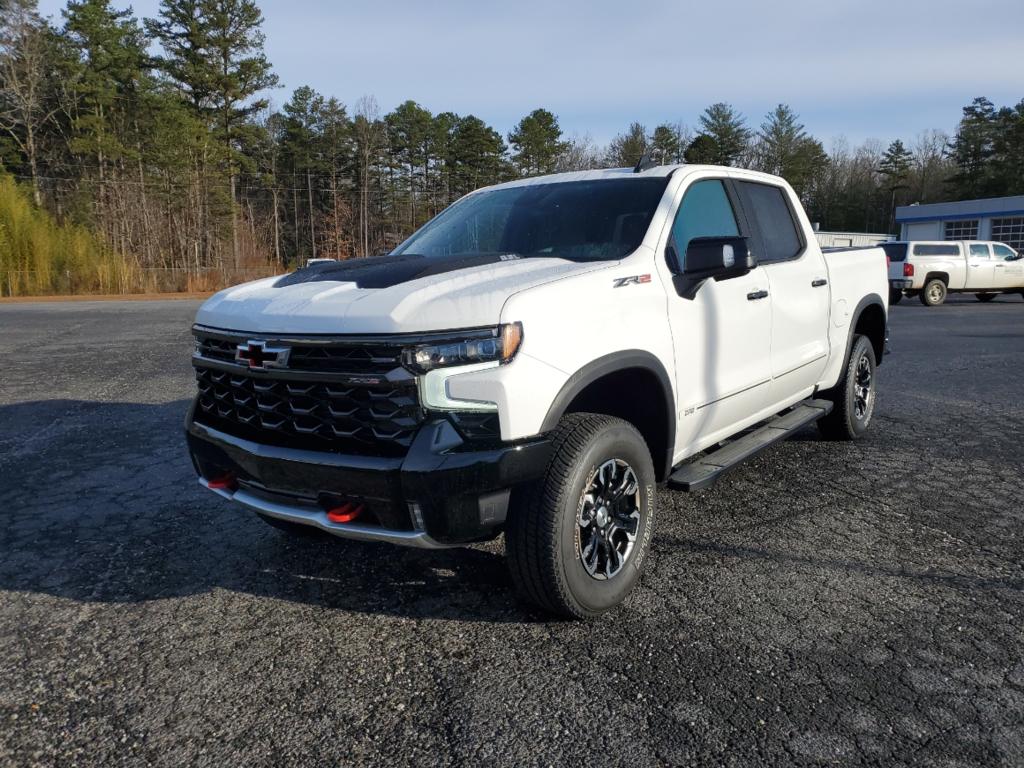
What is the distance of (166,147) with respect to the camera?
45.5m

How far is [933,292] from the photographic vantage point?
73.7ft

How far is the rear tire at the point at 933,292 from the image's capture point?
73.4 ft

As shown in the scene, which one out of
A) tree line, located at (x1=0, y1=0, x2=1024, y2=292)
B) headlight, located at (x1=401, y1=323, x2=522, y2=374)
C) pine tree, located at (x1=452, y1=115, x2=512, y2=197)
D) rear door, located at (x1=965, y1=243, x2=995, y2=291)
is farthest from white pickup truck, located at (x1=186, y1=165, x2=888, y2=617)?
pine tree, located at (x1=452, y1=115, x2=512, y2=197)

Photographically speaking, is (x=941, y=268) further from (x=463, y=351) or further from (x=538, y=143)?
(x=538, y=143)

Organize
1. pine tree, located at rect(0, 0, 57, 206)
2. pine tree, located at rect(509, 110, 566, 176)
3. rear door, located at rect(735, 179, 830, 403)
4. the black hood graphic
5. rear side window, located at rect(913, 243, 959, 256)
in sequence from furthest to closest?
pine tree, located at rect(509, 110, 566, 176)
pine tree, located at rect(0, 0, 57, 206)
rear side window, located at rect(913, 243, 959, 256)
rear door, located at rect(735, 179, 830, 403)
the black hood graphic

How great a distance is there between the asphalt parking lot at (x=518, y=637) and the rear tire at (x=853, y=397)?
0.52 m

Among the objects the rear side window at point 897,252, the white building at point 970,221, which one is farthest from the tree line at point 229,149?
the rear side window at point 897,252

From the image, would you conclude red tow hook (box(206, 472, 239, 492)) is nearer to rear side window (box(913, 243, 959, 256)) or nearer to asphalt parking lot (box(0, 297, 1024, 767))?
asphalt parking lot (box(0, 297, 1024, 767))

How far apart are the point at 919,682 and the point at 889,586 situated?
0.84m

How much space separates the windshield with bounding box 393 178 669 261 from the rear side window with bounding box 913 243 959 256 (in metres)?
21.1

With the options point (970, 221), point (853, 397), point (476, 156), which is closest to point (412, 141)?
point (476, 156)

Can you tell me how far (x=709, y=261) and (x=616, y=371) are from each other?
73 centimetres

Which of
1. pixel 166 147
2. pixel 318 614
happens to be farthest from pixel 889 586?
pixel 166 147

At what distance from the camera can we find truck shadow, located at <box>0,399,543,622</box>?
3.54 metres
